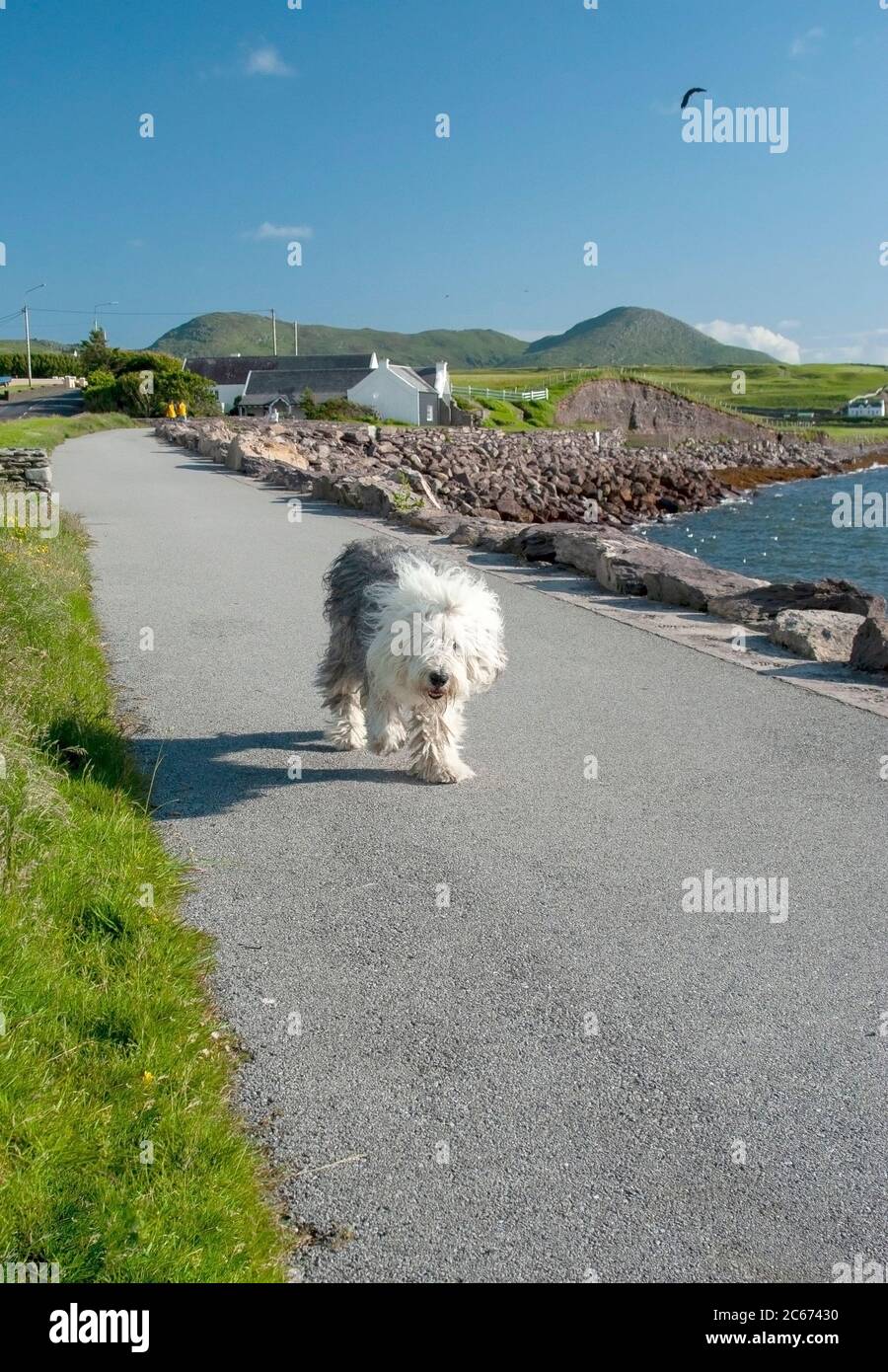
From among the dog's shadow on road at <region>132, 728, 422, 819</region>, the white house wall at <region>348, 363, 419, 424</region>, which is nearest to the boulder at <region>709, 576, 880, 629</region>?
the dog's shadow on road at <region>132, 728, 422, 819</region>

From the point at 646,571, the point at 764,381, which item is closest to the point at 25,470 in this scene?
the point at 646,571

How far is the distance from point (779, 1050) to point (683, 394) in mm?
102888

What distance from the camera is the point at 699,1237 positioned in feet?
11.0

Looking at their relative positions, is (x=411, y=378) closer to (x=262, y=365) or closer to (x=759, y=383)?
(x=262, y=365)

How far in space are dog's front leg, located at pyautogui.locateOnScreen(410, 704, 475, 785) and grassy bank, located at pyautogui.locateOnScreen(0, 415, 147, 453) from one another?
3291 cm

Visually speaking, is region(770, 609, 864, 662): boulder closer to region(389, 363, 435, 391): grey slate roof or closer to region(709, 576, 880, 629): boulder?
region(709, 576, 880, 629): boulder

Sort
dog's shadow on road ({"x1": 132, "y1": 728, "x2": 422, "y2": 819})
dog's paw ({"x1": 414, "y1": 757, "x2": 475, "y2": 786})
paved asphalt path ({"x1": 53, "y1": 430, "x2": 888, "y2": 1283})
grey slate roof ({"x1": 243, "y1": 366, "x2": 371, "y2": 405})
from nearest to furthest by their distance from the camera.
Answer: paved asphalt path ({"x1": 53, "y1": 430, "x2": 888, "y2": 1283}) < dog's shadow on road ({"x1": 132, "y1": 728, "x2": 422, "y2": 819}) < dog's paw ({"x1": 414, "y1": 757, "x2": 475, "y2": 786}) < grey slate roof ({"x1": 243, "y1": 366, "x2": 371, "y2": 405})

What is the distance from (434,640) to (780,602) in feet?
23.8

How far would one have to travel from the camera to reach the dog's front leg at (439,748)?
707 centimetres

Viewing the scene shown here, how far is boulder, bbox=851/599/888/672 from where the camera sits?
9.92m

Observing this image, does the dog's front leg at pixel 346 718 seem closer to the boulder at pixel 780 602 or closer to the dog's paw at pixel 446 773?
the dog's paw at pixel 446 773

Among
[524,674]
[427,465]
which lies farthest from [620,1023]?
[427,465]

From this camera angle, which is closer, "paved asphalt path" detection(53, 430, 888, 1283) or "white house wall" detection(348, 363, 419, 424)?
"paved asphalt path" detection(53, 430, 888, 1283)

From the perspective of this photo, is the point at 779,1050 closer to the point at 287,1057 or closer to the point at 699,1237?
the point at 699,1237
